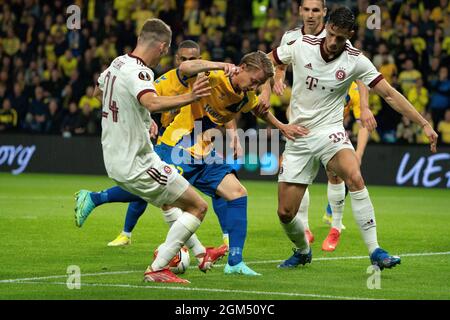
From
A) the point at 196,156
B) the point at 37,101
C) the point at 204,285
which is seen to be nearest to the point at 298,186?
the point at 196,156

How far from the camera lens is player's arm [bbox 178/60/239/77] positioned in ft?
26.2

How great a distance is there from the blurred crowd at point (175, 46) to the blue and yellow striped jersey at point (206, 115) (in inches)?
465

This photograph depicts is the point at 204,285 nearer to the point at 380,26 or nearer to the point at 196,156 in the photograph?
the point at 196,156

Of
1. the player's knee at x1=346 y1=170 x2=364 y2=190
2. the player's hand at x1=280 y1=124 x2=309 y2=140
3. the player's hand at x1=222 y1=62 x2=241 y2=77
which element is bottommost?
the player's knee at x1=346 y1=170 x2=364 y2=190

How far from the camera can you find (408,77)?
21047 mm

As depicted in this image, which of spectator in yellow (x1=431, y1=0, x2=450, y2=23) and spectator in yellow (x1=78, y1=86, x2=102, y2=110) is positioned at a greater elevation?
spectator in yellow (x1=431, y1=0, x2=450, y2=23)

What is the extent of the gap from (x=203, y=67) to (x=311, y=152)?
1391mm

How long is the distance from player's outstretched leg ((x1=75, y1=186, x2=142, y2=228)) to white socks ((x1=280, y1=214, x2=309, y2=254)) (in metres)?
1.77

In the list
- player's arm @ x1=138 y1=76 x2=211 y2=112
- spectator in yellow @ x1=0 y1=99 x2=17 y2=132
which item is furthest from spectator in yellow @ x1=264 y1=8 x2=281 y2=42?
player's arm @ x1=138 y1=76 x2=211 y2=112

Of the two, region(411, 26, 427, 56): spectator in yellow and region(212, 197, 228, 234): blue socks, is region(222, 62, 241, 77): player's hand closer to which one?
region(212, 197, 228, 234): blue socks

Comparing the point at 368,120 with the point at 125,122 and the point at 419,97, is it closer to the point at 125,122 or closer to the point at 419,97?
the point at 125,122

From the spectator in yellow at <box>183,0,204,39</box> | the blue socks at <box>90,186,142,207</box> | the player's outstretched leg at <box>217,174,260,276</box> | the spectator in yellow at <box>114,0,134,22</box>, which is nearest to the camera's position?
the player's outstretched leg at <box>217,174,260,276</box>

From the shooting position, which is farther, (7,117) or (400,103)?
(7,117)

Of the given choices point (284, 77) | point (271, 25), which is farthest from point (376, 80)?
point (271, 25)
